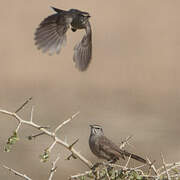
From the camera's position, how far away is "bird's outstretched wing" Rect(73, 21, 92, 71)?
6.89 meters

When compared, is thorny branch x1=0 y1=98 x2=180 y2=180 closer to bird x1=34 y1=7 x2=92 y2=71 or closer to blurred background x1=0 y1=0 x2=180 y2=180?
bird x1=34 y1=7 x2=92 y2=71

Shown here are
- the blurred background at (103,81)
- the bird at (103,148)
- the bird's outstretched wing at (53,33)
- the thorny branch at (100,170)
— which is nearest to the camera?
the thorny branch at (100,170)

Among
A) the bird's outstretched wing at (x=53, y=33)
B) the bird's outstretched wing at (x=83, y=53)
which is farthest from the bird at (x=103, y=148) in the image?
the bird's outstretched wing at (x=53, y=33)

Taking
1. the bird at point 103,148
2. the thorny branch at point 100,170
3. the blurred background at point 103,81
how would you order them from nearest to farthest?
the thorny branch at point 100,170 < the bird at point 103,148 < the blurred background at point 103,81

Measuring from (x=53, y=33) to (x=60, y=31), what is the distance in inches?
3.6

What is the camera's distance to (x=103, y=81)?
18.8 metres

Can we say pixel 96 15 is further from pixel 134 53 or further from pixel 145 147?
pixel 145 147

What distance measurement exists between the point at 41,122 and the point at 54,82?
313 centimetres

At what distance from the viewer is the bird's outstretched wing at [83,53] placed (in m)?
6.89

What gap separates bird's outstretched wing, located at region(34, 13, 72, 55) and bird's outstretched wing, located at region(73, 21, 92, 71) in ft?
0.47

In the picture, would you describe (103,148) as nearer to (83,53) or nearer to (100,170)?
(83,53)

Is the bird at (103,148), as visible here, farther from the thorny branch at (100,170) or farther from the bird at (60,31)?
the thorny branch at (100,170)

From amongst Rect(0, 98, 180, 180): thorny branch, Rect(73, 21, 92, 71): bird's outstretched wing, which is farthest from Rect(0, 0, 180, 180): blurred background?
Rect(0, 98, 180, 180): thorny branch

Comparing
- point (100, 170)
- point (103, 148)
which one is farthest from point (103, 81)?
point (100, 170)
